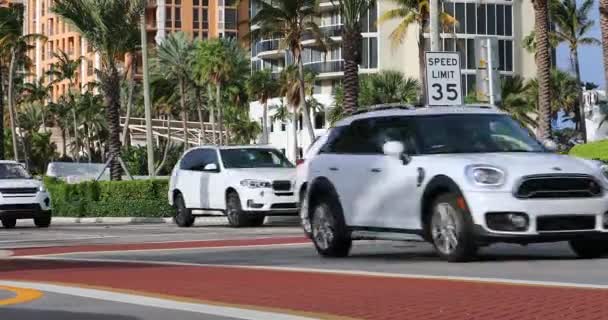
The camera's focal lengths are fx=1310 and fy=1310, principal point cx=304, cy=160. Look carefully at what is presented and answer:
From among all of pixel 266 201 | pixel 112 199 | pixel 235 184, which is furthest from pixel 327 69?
pixel 266 201

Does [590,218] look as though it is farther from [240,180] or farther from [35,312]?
[240,180]

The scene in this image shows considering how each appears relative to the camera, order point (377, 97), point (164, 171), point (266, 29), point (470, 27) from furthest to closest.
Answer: point (164, 171), point (470, 27), point (377, 97), point (266, 29)

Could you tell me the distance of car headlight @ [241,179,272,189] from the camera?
2744cm

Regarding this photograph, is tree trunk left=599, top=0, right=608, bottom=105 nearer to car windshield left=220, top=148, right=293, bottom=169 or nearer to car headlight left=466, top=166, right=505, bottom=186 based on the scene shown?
car windshield left=220, top=148, right=293, bottom=169

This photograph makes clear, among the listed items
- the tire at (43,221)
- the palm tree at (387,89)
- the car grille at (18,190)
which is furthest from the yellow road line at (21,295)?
the palm tree at (387,89)

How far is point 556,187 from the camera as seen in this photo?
44.3ft

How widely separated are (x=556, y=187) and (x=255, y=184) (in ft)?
47.5

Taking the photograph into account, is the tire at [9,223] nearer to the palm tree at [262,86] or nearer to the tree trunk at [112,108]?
the tree trunk at [112,108]

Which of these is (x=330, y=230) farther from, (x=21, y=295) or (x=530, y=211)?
(x=21, y=295)

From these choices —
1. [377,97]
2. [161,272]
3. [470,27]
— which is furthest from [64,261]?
[470,27]

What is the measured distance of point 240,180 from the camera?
1093 inches

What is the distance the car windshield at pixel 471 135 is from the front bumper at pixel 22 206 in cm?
1982

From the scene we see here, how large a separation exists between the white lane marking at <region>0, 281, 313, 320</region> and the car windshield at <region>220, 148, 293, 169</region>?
15844 mm

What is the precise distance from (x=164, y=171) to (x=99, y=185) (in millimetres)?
70523
